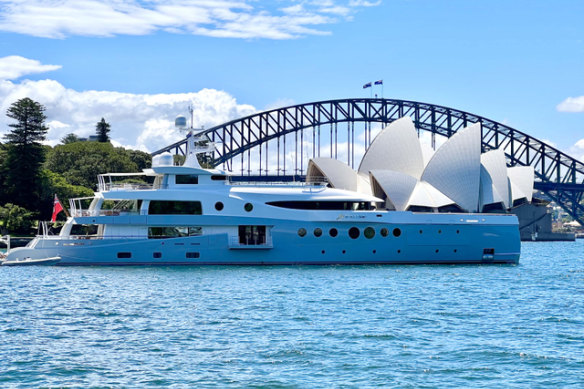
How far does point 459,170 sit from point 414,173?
3.59m

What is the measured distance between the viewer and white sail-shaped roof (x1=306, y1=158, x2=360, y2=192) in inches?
2360

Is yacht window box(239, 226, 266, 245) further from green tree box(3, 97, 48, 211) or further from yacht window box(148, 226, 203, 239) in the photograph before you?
green tree box(3, 97, 48, 211)

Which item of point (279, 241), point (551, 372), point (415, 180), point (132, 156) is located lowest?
point (551, 372)

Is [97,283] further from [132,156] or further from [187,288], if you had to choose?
[132,156]

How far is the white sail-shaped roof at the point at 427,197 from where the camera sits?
189 feet

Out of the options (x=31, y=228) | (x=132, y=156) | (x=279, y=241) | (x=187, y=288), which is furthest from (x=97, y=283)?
(x=132, y=156)

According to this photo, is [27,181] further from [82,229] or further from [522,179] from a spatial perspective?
[522,179]

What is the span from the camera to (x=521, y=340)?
74.4 feet

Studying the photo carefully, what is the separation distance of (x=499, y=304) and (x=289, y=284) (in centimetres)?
972

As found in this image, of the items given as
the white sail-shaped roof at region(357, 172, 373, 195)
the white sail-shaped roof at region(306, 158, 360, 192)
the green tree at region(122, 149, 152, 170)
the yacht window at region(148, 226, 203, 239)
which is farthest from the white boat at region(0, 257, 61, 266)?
the green tree at region(122, 149, 152, 170)

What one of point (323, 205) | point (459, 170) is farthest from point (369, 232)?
point (459, 170)

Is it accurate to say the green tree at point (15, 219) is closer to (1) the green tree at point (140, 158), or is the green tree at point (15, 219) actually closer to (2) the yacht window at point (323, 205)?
(1) the green tree at point (140, 158)

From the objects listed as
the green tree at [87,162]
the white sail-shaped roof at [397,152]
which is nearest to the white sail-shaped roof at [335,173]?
the white sail-shaped roof at [397,152]

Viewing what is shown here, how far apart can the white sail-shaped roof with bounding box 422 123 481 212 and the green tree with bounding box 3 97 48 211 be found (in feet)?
129
